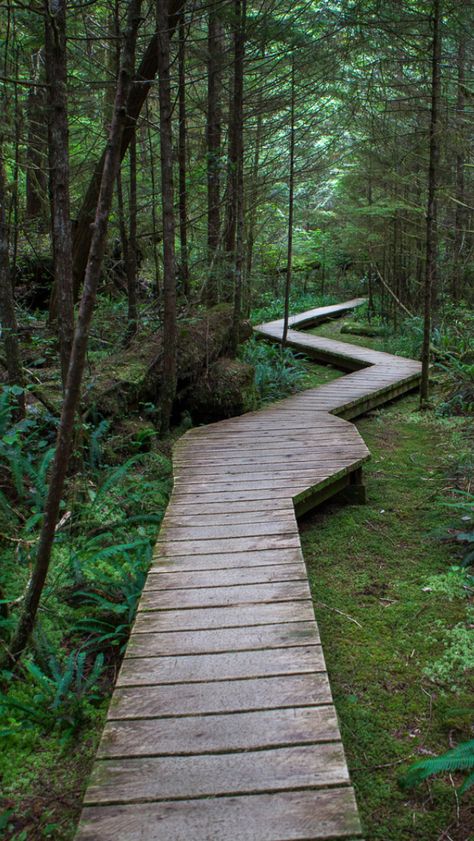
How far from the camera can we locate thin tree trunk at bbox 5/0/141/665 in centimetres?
251

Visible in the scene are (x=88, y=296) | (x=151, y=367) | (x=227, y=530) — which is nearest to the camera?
(x=88, y=296)

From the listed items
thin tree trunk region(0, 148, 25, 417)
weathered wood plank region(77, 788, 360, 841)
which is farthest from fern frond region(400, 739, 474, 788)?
thin tree trunk region(0, 148, 25, 417)

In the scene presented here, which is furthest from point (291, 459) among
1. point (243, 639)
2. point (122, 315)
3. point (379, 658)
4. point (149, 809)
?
point (122, 315)

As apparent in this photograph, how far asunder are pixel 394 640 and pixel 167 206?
183 inches

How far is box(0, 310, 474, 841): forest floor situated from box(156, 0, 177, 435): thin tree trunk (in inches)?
31.5

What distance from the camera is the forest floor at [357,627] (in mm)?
2459

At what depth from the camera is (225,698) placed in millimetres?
2441

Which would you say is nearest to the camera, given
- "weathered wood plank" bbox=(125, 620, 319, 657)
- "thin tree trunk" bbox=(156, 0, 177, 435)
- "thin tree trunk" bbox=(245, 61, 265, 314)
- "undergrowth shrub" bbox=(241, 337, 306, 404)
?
"weathered wood plank" bbox=(125, 620, 319, 657)

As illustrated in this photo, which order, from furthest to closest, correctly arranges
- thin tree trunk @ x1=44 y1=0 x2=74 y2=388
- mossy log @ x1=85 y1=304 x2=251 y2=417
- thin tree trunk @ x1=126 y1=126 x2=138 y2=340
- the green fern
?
thin tree trunk @ x1=126 y1=126 x2=138 y2=340, mossy log @ x1=85 y1=304 x2=251 y2=417, thin tree trunk @ x1=44 y1=0 x2=74 y2=388, the green fern

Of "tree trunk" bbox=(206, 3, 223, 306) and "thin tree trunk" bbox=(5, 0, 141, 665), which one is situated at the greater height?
"tree trunk" bbox=(206, 3, 223, 306)

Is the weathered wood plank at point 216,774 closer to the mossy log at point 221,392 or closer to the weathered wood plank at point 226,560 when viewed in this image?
the weathered wood plank at point 226,560

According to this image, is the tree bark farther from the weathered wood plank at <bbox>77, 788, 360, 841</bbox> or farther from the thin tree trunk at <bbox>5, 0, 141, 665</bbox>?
the weathered wood plank at <bbox>77, 788, 360, 841</bbox>

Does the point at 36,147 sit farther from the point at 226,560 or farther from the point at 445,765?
the point at 445,765

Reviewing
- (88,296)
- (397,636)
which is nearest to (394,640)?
(397,636)
